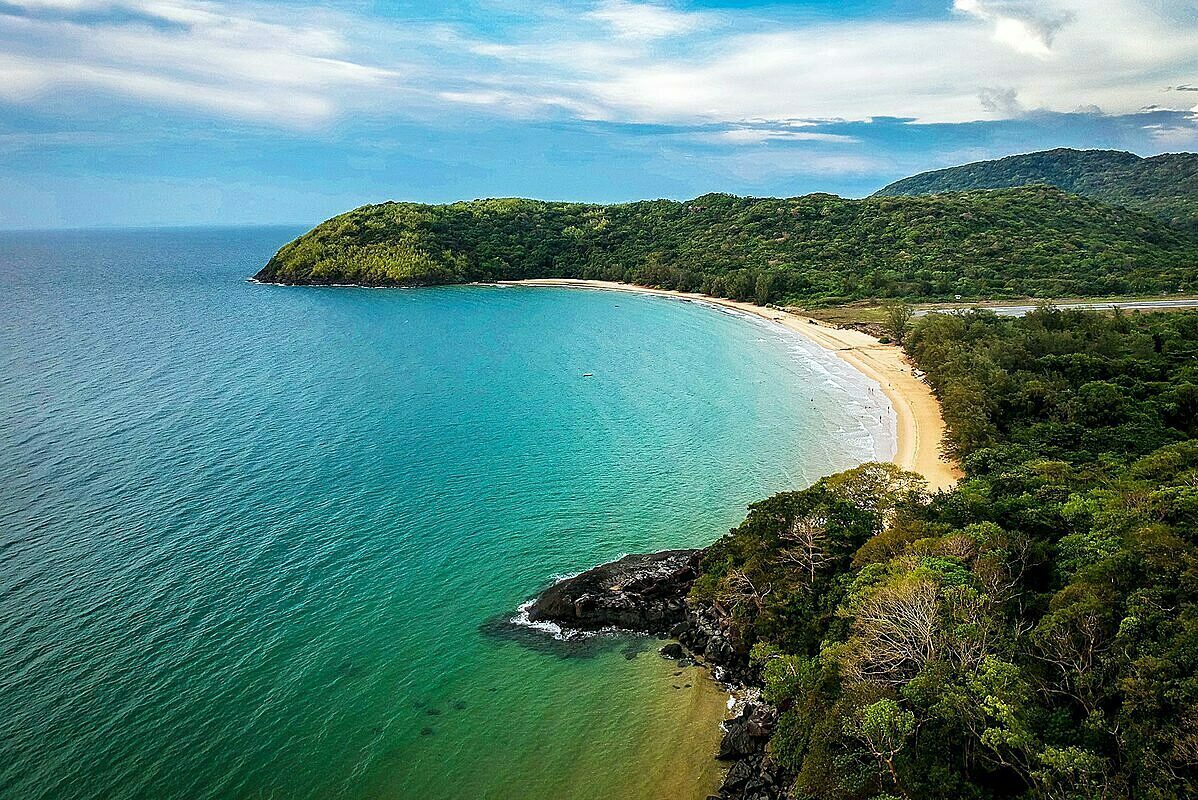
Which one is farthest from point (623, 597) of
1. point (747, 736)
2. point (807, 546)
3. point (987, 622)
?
point (987, 622)

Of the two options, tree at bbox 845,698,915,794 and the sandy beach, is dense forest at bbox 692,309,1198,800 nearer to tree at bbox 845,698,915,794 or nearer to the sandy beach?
tree at bbox 845,698,915,794

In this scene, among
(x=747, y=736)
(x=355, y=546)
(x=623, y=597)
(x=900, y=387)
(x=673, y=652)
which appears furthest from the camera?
(x=900, y=387)

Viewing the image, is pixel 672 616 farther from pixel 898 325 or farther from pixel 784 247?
pixel 784 247

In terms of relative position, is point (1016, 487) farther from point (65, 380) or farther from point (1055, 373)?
point (65, 380)

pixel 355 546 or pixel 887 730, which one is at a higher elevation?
pixel 887 730

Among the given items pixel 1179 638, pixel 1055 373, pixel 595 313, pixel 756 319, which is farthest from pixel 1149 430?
pixel 595 313

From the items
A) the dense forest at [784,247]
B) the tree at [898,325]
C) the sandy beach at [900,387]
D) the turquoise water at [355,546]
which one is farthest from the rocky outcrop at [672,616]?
the dense forest at [784,247]

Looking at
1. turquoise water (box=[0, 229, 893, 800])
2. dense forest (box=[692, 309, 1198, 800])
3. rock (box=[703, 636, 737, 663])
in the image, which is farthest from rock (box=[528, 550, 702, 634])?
rock (box=[703, 636, 737, 663])
